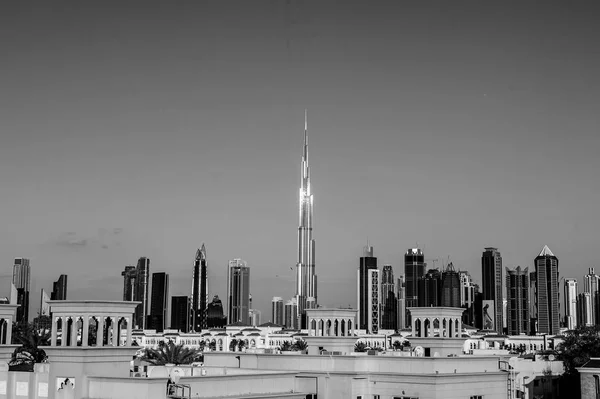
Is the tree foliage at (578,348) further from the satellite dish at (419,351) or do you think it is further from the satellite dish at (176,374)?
the satellite dish at (176,374)

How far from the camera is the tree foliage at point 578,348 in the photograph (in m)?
114

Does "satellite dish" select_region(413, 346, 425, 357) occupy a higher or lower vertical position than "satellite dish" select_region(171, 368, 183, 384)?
higher

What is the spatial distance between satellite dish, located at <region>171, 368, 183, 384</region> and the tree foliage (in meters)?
69.7

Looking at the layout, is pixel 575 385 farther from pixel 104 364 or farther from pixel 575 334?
pixel 104 364

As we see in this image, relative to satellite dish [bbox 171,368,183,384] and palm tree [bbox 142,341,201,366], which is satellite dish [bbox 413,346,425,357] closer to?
satellite dish [bbox 171,368,183,384]

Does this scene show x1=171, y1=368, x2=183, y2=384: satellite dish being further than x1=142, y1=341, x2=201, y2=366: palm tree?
No

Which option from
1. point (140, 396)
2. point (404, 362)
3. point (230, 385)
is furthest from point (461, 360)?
point (140, 396)

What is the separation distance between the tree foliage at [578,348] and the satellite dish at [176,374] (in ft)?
229

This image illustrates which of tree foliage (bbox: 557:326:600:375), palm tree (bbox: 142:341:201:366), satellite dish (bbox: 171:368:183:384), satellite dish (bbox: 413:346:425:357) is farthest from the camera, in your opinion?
tree foliage (bbox: 557:326:600:375)

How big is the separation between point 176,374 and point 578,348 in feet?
263

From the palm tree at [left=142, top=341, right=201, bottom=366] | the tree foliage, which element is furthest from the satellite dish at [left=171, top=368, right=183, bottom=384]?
the tree foliage

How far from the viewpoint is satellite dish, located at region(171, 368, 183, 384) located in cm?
4975

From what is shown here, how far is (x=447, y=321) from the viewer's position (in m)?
72.7

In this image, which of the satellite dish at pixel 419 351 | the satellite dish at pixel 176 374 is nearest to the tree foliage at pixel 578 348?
the satellite dish at pixel 419 351
